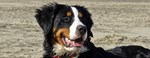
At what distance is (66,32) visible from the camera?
730cm

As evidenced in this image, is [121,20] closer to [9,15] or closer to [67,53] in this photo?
[9,15]

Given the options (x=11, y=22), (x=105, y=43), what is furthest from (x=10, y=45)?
(x=11, y=22)

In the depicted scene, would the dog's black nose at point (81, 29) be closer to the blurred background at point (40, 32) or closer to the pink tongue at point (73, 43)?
the pink tongue at point (73, 43)

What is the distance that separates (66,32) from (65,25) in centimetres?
12

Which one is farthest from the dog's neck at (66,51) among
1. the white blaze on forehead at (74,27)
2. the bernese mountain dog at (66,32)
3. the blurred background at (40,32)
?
the blurred background at (40,32)

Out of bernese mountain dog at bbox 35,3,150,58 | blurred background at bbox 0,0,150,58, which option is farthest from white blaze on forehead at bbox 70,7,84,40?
blurred background at bbox 0,0,150,58

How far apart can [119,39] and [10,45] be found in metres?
3.33

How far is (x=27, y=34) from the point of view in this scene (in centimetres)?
1594

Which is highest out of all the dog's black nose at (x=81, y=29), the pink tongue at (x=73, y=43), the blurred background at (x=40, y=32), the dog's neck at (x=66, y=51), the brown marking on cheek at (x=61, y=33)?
the dog's black nose at (x=81, y=29)

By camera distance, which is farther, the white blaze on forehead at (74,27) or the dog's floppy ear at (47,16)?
the dog's floppy ear at (47,16)

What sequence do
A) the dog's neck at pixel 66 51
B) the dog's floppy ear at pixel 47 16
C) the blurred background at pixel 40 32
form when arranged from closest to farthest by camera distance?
the dog's neck at pixel 66 51
the dog's floppy ear at pixel 47 16
the blurred background at pixel 40 32

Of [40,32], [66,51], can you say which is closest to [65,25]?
[66,51]

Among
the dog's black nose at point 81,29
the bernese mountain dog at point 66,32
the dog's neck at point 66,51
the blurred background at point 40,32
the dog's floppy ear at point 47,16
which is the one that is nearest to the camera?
the dog's black nose at point 81,29

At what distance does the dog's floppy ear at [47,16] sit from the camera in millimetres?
7570
